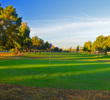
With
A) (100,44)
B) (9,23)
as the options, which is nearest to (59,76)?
(9,23)

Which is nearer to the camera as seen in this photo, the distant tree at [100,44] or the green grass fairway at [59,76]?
the green grass fairway at [59,76]

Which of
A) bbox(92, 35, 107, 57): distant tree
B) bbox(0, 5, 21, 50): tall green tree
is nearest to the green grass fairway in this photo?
bbox(0, 5, 21, 50): tall green tree

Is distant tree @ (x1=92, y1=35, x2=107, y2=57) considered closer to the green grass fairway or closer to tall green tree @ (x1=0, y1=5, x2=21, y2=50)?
tall green tree @ (x1=0, y1=5, x2=21, y2=50)

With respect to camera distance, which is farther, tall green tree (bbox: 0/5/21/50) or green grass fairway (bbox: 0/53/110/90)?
tall green tree (bbox: 0/5/21/50)

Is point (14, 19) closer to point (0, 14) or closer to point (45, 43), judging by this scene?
point (0, 14)

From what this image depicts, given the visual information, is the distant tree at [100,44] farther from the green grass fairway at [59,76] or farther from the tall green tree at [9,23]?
the green grass fairway at [59,76]

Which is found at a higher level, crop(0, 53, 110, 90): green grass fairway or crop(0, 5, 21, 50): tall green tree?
crop(0, 5, 21, 50): tall green tree

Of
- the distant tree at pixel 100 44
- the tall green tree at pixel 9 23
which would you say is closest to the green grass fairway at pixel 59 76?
the tall green tree at pixel 9 23

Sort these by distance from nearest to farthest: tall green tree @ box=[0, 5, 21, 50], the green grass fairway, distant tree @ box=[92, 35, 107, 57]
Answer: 1. the green grass fairway
2. tall green tree @ box=[0, 5, 21, 50]
3. distant tree @ box=[92, 35, 107, 57]

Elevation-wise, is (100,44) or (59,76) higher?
(100,44)

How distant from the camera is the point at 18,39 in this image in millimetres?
42344

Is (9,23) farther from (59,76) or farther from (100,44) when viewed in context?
(100,44)

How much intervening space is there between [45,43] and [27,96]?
128 metres

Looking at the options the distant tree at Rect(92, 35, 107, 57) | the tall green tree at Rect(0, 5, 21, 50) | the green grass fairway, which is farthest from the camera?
the distant tree at Rect(92, 35, 107, 57)
